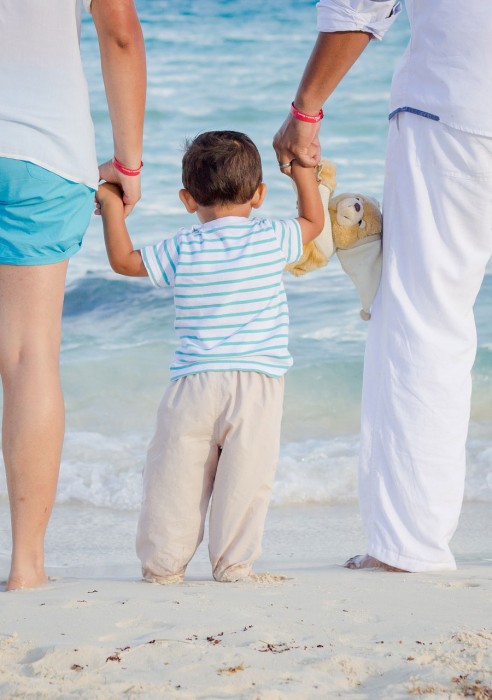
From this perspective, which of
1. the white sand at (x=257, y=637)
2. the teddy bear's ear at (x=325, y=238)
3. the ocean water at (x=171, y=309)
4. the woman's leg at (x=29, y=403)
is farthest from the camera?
the ocean water at (x=171, y=309)

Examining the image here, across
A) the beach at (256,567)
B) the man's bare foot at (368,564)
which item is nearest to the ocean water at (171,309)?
the beach at (256,567)

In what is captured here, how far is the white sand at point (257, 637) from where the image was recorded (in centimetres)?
179

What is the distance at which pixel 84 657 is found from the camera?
1.92 m

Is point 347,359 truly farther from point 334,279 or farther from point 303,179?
point 303,179

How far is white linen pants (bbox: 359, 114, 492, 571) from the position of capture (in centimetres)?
267

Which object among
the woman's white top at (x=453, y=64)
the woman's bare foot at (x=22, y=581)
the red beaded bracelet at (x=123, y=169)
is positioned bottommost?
the woman's bare foot at (x=22, y=581)

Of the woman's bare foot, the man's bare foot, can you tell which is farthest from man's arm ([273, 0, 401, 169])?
the woman's bare foot

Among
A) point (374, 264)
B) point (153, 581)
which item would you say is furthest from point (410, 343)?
point (153, 581)

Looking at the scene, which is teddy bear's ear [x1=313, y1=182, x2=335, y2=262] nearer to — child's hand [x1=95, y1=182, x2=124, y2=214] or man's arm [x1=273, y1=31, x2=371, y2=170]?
man's arm [x1=273, y1=31, x2=371, y2=170]

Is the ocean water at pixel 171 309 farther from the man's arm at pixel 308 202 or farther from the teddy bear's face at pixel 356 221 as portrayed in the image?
the teddy bear's face at pixel 356 221

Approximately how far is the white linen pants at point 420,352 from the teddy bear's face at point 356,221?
0.16 feet

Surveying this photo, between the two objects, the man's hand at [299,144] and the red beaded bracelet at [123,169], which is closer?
the red beaded bracelet at [123,169]

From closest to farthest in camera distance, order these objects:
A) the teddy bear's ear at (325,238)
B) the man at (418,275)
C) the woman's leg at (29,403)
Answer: the woman's leg at (29,403) < the man at (418,275) < the teddy bear's ear at (325,238)

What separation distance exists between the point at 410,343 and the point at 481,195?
41 centimetres
